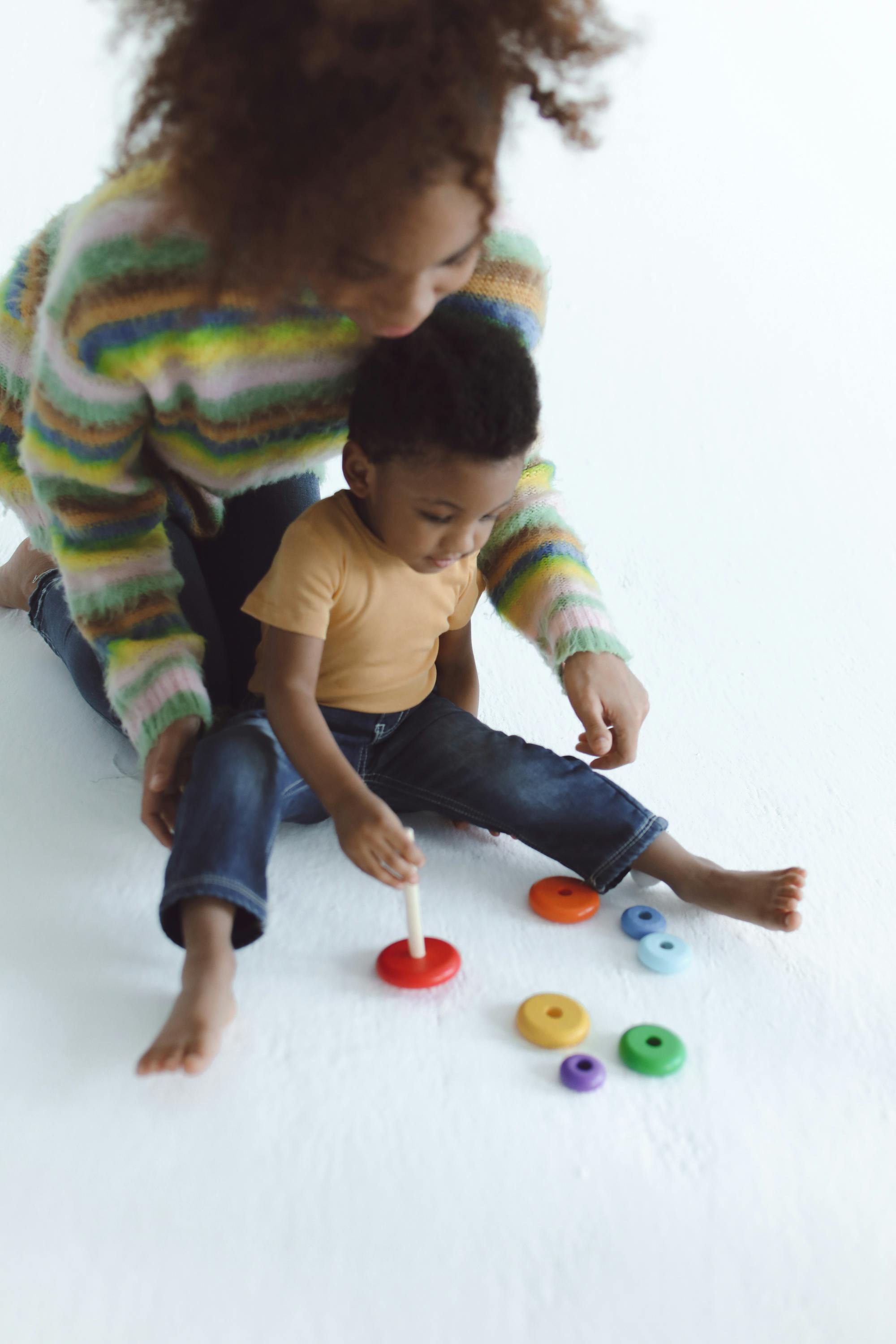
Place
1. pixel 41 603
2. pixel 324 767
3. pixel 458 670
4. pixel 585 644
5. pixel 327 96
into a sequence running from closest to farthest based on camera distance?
1. pixel 327 96
2. pixel 324 767
3. pixel 585 644
4. pixel 458 670
5. pixel 41 603

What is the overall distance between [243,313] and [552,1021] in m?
0.52

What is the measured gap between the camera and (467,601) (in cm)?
98

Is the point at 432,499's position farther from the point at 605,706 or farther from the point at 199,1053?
the point at 199,1053

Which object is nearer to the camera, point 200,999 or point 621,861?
point 200,999

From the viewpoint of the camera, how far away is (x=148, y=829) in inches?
37.6

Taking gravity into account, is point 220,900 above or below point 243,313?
below

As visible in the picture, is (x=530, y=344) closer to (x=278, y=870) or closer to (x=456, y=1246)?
(x=278, y=870)

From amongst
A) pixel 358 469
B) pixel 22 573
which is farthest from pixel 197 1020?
pixel 22 573

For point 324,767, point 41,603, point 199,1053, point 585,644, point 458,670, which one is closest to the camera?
point 199,1053

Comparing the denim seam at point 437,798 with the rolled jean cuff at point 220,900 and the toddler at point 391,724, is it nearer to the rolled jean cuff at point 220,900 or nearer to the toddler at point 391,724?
the toddler at point 391,724

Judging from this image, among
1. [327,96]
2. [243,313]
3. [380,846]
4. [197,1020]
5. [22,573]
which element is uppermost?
[327,96]

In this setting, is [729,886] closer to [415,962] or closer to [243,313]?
[415,962]

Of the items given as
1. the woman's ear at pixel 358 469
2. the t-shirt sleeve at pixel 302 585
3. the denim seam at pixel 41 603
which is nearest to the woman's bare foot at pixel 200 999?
the t-shirt sleeve at pixel 302 585

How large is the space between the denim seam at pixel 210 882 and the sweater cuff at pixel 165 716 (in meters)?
0.13
